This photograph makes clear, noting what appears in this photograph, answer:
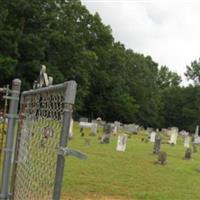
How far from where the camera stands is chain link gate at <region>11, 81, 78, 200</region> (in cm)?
332

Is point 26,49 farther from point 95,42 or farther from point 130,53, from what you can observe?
point 130,53

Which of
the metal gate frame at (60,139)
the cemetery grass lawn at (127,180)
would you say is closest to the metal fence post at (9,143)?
the metal gate frame at (60,139)

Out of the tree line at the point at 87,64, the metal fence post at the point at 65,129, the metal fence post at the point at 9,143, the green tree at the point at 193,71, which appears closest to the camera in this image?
the metal fence post at the point at 65,129

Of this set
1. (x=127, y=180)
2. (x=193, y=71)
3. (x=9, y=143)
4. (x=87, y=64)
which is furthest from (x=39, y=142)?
(x=193, y=71)

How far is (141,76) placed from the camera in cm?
7556

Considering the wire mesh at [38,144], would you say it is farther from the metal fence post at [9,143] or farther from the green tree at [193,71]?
the green tree at [193,71]

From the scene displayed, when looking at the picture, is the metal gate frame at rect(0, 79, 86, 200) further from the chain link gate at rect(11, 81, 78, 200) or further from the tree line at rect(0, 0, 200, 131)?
the tree line at rect(0, 0, 200, 131)

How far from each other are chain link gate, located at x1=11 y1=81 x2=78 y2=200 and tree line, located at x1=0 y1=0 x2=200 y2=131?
132 ft

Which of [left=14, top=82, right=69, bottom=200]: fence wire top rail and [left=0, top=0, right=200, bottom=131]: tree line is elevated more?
[left=0, top=0, right=200, bottom=131]: tree line

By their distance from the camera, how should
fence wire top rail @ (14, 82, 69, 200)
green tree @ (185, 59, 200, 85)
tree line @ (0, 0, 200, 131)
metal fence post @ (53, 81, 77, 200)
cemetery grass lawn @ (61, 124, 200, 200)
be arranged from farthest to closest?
green tree @ (185, 59, 200, 85)
tree line @ (0, 0, 200, 131)
cemetery grass lawn @ (61, 124, 200, 200)
fence wire top rail @ (14, 82, 69, 200)
metal fence post @ (53, 81, 77, 200)

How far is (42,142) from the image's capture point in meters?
4.55

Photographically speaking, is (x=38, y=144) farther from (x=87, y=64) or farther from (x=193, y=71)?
(x=193, y=71)

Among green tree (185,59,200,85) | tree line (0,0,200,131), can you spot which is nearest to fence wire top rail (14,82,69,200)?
tree line (0,0,200,131)

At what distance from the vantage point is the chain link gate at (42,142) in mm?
3316
